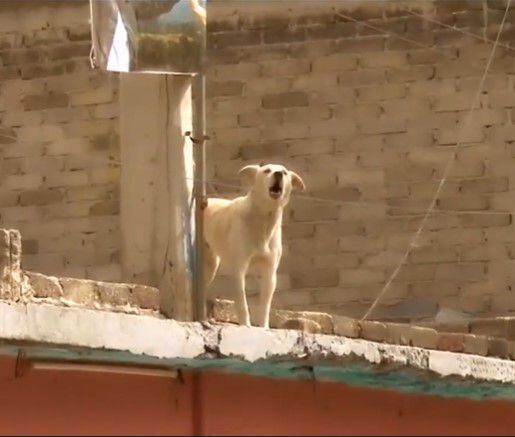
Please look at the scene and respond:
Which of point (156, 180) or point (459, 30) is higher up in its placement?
point (459, 30)

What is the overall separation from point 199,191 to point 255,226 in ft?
2.29

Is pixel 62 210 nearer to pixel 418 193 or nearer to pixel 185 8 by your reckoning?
pixel 418 193

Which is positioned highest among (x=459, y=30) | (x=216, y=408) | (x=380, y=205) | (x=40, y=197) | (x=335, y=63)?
(x=459, y=30)

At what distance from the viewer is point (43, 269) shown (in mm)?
14492

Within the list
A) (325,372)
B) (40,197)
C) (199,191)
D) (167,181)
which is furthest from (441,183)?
(325,372)

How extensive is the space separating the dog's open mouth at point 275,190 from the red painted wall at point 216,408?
144cm

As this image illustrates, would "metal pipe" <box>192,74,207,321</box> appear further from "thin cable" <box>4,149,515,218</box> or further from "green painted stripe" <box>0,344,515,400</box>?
"thin cable" <box>4,149,515,218</box>

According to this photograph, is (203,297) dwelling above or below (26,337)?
above

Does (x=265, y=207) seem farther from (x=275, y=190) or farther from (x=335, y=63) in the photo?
(x=335, y=63)

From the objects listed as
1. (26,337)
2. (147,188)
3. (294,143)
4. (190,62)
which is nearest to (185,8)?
(190,62)

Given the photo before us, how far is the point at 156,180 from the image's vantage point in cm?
810

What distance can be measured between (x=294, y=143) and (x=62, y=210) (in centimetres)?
203

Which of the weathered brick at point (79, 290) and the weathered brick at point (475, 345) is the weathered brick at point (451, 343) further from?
the weathered brick at point (79, 290)

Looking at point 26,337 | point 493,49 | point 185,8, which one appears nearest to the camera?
point 26,337
